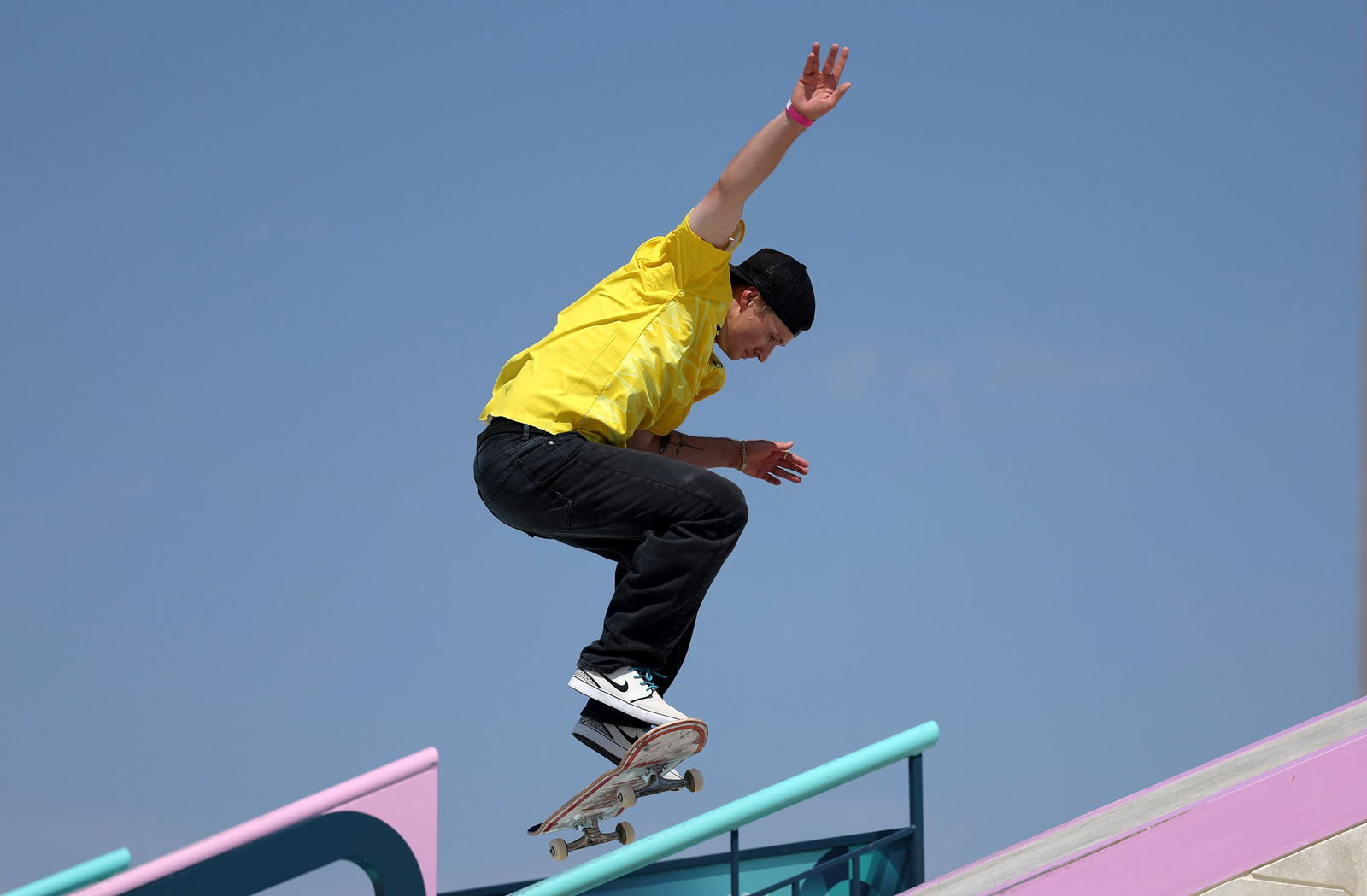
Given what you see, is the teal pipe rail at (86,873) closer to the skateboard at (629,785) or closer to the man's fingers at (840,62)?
the skateboard at (629,785)

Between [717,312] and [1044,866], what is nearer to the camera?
[1044,866]

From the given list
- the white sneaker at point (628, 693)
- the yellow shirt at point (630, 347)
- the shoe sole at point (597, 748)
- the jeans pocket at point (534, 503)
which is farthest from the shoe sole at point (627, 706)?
the yellow shirt at point (630, 347)

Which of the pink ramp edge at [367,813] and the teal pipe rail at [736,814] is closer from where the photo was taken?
the pink ramp edge at [367,813]

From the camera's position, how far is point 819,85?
4648 millimetres

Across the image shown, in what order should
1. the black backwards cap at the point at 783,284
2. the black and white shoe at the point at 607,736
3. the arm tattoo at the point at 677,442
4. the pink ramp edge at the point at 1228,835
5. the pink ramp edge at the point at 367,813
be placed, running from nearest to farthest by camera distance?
the pink ramp edge at the point at 367,813
the pink ramp edge at the point at 1228,835
the black and white shoe at the point at 607,736
the black backwards cap at the point at 783,284
the arm tattoo at the point at 677,442

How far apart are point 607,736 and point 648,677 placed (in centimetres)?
27

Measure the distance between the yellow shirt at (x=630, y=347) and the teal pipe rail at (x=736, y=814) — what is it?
53.4 inches

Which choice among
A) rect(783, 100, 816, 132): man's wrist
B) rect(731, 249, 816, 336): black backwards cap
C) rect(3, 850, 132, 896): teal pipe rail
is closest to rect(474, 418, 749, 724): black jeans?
rect(731, 249, 816, 336): black backwards cap

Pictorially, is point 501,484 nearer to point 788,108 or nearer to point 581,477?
point 581,477

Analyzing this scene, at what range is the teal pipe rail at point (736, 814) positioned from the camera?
14.9ft

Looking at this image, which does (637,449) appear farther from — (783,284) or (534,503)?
(783,284)

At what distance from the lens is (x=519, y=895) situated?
14.9 ft

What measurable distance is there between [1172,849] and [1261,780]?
41 centimetres

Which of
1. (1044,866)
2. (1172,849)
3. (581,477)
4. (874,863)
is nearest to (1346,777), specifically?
(1172,849)
